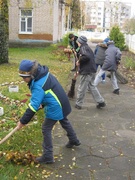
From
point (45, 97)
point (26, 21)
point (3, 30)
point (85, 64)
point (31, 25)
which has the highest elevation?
point (26, 21)

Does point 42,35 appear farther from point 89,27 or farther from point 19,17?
point 89,27

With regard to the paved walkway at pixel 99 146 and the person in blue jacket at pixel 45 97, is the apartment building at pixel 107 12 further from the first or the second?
the person in blue jacket at pixel 45 97

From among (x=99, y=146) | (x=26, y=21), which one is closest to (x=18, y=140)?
(x=99, y=146)

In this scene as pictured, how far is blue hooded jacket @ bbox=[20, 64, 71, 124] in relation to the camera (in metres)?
3.58

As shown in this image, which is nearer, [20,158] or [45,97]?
[45,97]

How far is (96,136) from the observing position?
5070 millimetres

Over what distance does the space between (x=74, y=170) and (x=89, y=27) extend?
3524 inches

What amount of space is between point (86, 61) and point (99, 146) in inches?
93.8

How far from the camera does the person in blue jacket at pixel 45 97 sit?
356 cm

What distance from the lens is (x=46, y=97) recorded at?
147 inches

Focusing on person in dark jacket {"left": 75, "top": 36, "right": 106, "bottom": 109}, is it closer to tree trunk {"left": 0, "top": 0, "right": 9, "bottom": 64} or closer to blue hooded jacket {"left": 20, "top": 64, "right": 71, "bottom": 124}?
blue hooded jacket {"left": 20, "top": 64, "right": 71, "bottom": 124}

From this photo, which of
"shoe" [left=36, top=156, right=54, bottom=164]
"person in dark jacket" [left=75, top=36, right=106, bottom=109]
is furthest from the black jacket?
"shoe" [left=36, top=156, right=54, bottom=164]

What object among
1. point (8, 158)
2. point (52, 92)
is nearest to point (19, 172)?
point (8, 158)

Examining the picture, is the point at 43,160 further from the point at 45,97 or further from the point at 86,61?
the point at 86,61
